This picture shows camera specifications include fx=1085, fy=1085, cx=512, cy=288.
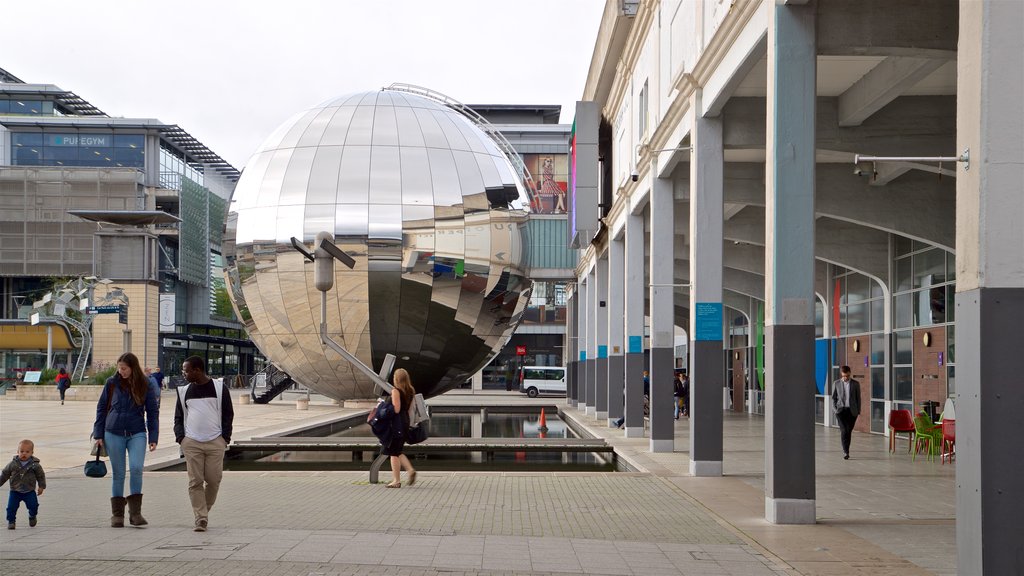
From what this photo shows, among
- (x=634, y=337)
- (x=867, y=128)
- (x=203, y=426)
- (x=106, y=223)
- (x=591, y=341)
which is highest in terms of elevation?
(x=106, y=223)

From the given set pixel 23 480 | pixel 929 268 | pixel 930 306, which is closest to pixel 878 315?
pixel 929 268

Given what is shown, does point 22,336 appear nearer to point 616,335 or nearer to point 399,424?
point 616,335

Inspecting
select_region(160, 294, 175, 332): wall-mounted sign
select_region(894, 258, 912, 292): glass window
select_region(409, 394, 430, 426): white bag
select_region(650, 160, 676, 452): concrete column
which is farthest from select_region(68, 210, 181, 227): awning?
select_region(409, 394, 430, 426): white bag

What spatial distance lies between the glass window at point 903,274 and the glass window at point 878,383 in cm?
202

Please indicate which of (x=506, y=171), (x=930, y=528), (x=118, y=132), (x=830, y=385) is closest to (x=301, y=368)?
(x=506, y=171)

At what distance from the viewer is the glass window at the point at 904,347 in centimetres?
2272

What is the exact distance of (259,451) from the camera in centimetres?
1970

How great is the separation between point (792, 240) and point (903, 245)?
1394 centimetres

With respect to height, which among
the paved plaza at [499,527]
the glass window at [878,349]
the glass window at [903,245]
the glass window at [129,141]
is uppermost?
the glass window at [129,141]

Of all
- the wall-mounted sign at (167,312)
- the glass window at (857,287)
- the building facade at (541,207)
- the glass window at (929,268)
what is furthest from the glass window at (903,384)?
the wall-mounted sign at (167,312)

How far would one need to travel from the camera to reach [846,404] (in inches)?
737

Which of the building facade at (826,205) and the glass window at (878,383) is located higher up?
the building facade at (826,205)

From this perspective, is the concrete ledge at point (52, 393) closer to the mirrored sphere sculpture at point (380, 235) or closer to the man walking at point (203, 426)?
the mirrored sphere sculpture at point (380, 235)

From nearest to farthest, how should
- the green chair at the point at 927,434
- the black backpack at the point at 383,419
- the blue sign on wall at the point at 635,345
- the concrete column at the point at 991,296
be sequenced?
1. the concrete column at the point at 991,296
2. the black backpack at the point at 383,419
3. the green chair at the point at 927,434
4. the blue sign on wall at the point at 635,345
